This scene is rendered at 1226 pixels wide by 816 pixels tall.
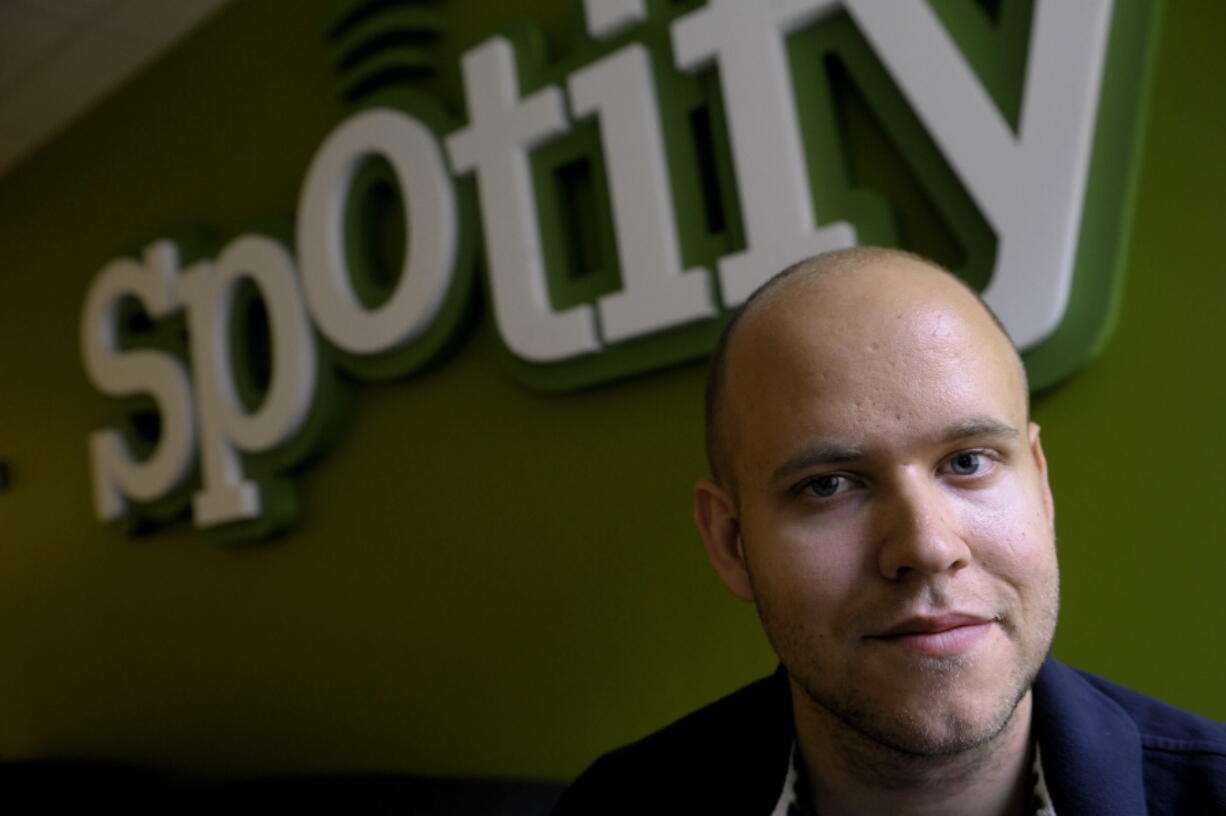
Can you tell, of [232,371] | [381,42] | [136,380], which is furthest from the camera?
[136,380]

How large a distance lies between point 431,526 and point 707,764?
1276 mm

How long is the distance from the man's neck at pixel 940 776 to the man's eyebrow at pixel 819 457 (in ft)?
0.79

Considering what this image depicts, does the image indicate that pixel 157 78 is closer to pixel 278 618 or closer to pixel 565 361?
pixel 278 618

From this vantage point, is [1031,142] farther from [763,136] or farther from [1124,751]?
[1124,751]

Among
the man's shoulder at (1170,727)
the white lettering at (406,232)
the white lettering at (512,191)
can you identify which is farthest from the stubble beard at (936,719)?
the white lettering at (406,232)

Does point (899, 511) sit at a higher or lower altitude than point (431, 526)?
lower

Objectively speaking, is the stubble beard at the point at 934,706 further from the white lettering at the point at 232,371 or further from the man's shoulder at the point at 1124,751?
the white lettering at the point at 232,371

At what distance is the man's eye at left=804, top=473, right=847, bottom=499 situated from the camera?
0.94 metres

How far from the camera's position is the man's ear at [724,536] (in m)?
1.10

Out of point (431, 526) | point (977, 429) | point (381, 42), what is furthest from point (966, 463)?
point (381, 42)

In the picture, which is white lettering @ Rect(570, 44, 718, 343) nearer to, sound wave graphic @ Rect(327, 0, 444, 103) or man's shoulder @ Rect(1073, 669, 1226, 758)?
sound wave graphic @ Rect(327, 0, 444, 103)

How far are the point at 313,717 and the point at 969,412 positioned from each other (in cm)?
216

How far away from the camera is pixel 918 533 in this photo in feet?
2.87

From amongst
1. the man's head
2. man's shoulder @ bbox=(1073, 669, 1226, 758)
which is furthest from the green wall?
the man's head
